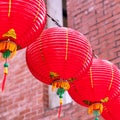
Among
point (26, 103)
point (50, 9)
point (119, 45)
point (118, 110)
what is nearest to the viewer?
point (118, 110)

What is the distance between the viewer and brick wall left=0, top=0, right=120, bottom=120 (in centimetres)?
510

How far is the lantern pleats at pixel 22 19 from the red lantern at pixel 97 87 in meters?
0.72

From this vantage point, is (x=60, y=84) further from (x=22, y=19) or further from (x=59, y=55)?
(x=22, y=19)

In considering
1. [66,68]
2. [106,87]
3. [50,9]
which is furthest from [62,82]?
[50,9]

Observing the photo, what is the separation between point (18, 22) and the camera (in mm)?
2703

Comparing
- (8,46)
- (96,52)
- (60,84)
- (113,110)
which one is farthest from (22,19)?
(96,52)

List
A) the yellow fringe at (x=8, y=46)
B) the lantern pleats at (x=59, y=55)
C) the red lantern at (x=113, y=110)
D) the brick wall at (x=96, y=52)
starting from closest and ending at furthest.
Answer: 1. the yellow fringe at (x=8, y=46)
2. the lantern pleats at (x=59, y=55)
3. the red lantern at (x=113, y=110)
4. the brick wall at (x=96, y=52)

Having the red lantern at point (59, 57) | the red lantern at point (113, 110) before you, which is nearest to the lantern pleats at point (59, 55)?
the red lantern at point (59, 57)

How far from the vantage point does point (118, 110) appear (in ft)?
12.1

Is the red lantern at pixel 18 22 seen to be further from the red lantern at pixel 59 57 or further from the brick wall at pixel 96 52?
the brick wall at pixel 96 52

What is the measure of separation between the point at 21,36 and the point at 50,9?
3.12 m

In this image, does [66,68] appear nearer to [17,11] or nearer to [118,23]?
[17,11]

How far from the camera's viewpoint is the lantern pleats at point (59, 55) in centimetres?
306

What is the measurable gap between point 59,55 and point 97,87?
0.49 metres
